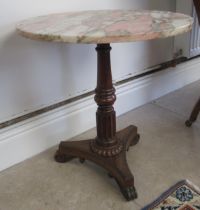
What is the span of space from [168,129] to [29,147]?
2.41 ft

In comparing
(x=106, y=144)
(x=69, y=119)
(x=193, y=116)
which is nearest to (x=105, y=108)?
(x=106, y=144)

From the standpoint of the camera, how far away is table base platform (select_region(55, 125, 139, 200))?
46.6 inches

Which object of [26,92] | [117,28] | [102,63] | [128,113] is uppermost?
[117,28]

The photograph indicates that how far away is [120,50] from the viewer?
5.66 feet

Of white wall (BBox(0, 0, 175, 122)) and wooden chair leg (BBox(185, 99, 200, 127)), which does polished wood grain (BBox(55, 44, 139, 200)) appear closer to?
white wall (BBox(0, 0, 175, 122))

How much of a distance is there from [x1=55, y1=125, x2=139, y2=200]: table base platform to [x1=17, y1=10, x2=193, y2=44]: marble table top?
1.78 feet

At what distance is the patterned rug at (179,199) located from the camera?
44.4 inches

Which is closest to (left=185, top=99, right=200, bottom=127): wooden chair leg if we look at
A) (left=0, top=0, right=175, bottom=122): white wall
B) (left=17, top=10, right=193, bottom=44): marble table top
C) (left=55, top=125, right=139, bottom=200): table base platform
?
(left=55, top=125, right=139, bottom=200): table base platform

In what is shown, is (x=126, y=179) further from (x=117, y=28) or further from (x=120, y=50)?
(x=120, y=50)

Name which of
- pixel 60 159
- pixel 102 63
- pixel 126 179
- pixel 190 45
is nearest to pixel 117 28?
pixel 102 63

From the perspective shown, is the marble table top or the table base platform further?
the table base platform

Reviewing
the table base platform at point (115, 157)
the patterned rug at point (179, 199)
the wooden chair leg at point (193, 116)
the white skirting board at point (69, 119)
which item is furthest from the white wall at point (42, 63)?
the patterned rug at point (179, 199)

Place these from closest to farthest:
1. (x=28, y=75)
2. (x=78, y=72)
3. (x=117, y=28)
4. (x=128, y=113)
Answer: (x=117, y=28) < (x=28, y=75) < (x=78, y=72) < (x=128, y=113)

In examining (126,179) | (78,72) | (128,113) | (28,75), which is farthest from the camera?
(128,113)
